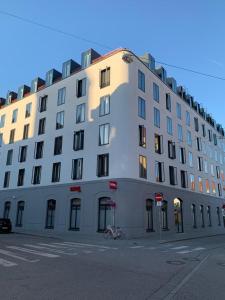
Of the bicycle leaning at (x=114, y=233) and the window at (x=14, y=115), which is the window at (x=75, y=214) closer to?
the bicycle leaning at (x=114, y=233)

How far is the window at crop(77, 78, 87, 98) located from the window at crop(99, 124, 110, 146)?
546 centimetres

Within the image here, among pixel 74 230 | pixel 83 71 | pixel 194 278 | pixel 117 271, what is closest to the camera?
pixel 194 278

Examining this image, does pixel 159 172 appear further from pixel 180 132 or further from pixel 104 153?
pixel 180 132

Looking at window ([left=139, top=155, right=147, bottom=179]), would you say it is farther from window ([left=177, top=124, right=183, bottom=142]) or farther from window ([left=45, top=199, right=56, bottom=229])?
window ([left=177, top=124, right=183, bottom=142])

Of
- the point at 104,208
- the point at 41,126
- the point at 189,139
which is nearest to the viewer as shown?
the point at 104,208

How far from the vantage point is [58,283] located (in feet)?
23.2

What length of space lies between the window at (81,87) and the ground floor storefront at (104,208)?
10053 mm

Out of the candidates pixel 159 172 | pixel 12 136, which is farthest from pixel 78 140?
pixel 12 136

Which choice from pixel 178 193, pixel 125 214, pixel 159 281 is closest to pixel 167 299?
pixel 159 281

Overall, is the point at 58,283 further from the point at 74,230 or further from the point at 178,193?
the point at 178,193

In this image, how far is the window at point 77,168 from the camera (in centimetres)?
2720

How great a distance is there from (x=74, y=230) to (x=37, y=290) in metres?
20.0

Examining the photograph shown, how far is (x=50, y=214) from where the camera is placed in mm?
29156

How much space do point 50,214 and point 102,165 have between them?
28.1 feet
